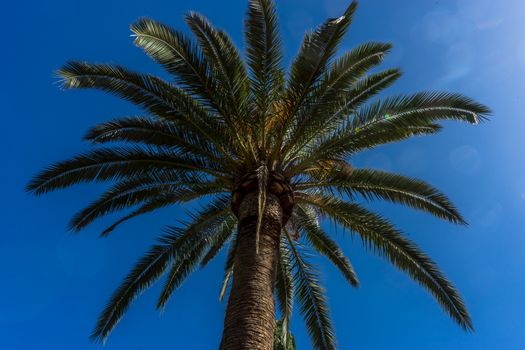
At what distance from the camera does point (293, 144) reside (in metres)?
9.50

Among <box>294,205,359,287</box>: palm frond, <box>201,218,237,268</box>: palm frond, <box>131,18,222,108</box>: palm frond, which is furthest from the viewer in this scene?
<box>201,218,237,268</box>: palm frond

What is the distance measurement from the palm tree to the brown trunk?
50mm

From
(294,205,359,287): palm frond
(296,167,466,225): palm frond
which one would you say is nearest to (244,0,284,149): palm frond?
(296,167,466,225): palm frond

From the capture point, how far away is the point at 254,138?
9547 millimetres

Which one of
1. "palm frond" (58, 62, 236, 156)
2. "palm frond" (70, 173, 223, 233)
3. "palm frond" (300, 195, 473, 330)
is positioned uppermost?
"palm frond" (58, 62, 236, 156)

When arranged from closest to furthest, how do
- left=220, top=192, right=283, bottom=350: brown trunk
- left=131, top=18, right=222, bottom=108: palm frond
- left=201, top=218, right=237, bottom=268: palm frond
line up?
left=220, top=192, right=283, bottom=350: brown trunk, left=131, top=18, right=222, bottom=108: palm frond, left=201, top=218, right=237, bottom=268: palm frond

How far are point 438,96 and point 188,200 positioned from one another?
17.9 feet

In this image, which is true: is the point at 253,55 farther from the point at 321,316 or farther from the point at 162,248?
the point at 321,316

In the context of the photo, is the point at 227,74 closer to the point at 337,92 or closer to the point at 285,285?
the point at 337,92

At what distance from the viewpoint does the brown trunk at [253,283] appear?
6.60 m

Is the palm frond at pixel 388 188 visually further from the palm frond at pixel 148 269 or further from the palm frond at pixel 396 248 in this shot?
the palm frond at pixel 148 269

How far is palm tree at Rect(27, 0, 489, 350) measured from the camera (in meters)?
8.99

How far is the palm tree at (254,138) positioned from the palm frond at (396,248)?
0.9 inches

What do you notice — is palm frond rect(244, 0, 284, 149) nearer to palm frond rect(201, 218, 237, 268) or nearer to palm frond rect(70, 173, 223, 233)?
palm frond rect(70, 173, 223, 233)
